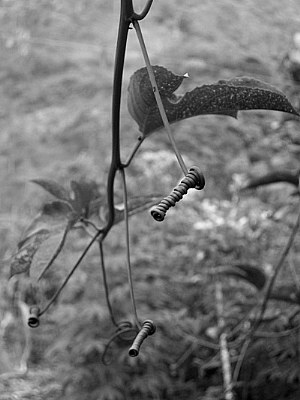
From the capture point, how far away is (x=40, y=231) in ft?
1.33

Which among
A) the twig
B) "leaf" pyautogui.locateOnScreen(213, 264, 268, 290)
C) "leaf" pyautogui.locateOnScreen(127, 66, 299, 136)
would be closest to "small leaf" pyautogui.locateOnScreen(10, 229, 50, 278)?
"leaf" pyautogui.locateOnScreen(127, 66, 299, 136)

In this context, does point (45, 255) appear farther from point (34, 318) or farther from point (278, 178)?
point (278, 178)

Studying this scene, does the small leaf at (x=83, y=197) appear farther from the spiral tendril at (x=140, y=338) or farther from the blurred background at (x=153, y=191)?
the spiral tendril at (x=140, y=338)

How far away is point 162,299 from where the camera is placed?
1129mm

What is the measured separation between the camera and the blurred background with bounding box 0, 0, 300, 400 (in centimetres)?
98

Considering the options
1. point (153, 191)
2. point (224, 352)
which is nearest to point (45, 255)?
point (224, 352)

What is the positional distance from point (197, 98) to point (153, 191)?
115 cm

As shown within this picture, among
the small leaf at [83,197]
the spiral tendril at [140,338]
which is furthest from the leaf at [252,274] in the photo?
the spiral tendril at [140,338]

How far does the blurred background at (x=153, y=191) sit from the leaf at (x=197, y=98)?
0.47 feet

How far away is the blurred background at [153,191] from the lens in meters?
0.98

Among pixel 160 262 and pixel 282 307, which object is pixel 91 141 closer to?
pixel 160 262

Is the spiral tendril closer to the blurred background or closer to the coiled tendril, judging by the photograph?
the coiled tendril

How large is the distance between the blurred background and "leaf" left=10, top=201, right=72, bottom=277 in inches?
2.2

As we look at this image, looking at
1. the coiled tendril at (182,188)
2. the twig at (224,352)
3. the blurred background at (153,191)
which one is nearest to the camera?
the coiled tendril at (182,188)
